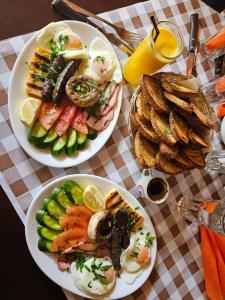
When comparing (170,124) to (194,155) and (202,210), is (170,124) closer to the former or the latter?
(194,155)

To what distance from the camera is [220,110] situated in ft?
6.13

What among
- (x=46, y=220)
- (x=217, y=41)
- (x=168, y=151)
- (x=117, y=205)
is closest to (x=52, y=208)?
(x=46, y=220)

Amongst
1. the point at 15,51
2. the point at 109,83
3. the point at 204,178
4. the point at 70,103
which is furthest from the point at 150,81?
the point at 204,178

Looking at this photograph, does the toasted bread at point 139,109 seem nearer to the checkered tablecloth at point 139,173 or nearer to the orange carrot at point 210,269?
the checkered tablecloth at point 139,173

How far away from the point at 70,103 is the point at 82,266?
0.68 m

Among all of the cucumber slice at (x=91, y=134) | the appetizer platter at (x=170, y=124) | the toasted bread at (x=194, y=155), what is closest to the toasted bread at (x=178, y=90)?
the appetizer platter at (x=170, y=124)

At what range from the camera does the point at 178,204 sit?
68.1 inches

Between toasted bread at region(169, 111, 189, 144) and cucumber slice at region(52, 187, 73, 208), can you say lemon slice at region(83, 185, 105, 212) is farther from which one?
toasted bread at region(169, 111, 189, 144)

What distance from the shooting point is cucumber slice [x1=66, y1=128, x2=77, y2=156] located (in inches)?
56.7

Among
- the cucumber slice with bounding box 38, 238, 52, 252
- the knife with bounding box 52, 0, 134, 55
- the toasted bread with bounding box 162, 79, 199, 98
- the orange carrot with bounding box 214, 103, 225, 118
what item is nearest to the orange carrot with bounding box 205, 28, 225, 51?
the orange carrot with bounding box 214, 103, 225, 118

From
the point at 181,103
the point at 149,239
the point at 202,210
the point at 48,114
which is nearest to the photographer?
the point at 181,103

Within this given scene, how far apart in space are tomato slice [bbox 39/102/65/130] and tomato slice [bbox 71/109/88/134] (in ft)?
0.25

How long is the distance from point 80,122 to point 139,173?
386 mm

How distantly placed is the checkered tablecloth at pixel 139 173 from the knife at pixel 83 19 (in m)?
0.03
